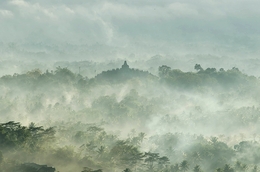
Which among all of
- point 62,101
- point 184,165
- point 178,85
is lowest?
point 184,165

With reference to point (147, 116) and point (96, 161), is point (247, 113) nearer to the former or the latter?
point (147, 116)

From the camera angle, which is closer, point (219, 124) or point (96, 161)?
point (96, 161)

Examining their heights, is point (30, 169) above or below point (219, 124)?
below

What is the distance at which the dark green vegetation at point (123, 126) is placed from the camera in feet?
263

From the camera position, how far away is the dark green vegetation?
8012cm

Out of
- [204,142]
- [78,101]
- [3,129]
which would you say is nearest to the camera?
[3,129]

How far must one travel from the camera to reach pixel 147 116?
153 metres

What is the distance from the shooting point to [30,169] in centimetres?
6562

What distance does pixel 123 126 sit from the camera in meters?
147

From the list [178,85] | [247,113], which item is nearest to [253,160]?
[247,113]

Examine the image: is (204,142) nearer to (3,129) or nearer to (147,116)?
(147,116)

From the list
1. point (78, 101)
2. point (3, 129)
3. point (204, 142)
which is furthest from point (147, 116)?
point (3, 129)

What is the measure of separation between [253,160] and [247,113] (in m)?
52.9

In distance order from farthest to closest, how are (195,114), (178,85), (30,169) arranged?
(178,85) → (195,114) → (30,169)
